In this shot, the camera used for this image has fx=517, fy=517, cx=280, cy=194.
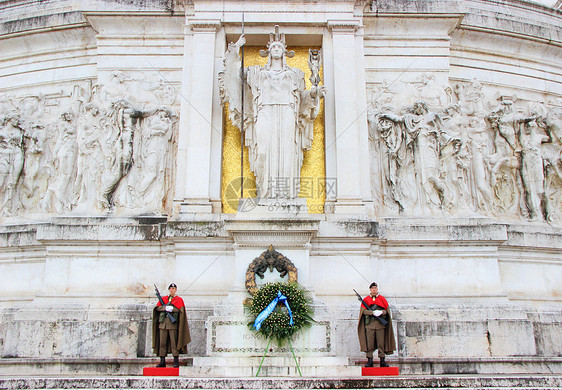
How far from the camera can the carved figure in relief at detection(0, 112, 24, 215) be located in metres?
14.9

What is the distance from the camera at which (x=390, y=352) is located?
10336 mm

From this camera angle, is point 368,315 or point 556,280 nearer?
point 368,315

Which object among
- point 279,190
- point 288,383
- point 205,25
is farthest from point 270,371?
point 205,25

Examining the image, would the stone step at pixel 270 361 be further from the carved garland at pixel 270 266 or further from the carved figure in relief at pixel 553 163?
Answer: the carved figure in relief at pixel 553 163

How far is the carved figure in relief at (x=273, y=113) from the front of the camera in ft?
→ 41.6

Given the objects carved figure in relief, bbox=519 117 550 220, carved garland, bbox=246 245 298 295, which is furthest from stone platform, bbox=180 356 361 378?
carved figure in relief, bbox=519 117 550 220

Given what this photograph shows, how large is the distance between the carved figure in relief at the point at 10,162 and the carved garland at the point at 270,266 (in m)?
7.86

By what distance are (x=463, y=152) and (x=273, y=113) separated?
5407mm

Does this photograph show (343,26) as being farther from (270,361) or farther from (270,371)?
(270,371)

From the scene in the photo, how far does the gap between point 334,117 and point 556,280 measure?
7599 mm

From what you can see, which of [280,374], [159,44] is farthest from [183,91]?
[280,374]

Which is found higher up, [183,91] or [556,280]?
[183,91]

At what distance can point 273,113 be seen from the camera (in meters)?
12.8

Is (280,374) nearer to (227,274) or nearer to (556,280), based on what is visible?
(227,274)
